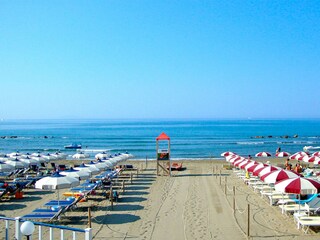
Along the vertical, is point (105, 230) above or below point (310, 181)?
below

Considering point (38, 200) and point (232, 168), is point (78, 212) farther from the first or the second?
point (232, 168)

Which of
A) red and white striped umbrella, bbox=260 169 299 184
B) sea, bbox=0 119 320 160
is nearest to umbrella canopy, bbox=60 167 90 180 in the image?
red and white striped umbrella, bbox=260 169 299 184

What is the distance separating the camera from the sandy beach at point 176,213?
33.3 ft

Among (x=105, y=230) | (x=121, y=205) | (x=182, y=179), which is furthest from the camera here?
(x=182, y=179)

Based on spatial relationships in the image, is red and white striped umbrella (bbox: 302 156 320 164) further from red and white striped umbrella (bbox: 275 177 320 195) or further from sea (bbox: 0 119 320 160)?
sea (bbox: 0 119 320 160)

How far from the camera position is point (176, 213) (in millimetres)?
12477

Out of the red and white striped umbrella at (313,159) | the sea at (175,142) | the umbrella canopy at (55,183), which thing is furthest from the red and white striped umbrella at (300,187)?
the sea at (175,142)

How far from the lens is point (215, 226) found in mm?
10781

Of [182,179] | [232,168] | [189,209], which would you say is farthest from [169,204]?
[232,168]

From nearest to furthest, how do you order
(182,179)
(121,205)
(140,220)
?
(140,220) → (121,205) → (182,179)

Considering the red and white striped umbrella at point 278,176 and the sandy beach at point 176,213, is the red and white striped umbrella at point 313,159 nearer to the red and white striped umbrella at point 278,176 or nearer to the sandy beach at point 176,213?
the sandy beach at point 176,213

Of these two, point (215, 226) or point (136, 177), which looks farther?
point (136, 177)

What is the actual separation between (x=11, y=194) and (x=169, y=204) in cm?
724

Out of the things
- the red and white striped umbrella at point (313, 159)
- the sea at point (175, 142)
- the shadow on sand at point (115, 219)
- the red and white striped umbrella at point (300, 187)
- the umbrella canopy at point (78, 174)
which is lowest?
the sea at point (175, 142)
